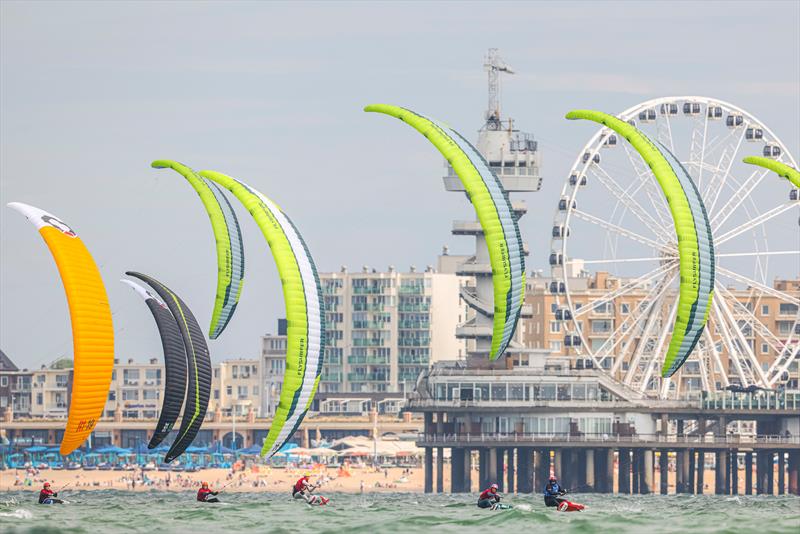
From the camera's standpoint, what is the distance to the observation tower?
115625 mm

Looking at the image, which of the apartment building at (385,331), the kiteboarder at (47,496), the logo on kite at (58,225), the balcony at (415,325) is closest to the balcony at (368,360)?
the apartment building at (385,331)

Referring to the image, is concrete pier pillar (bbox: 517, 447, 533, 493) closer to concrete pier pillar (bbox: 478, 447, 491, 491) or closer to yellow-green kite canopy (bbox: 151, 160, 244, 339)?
concrete pier pillar (bbox: 478, 447, 491, 491)

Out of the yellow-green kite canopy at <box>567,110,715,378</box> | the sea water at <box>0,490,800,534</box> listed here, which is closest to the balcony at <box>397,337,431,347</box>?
the yellow-green kite canopy at <box>567,110,715,378</box>

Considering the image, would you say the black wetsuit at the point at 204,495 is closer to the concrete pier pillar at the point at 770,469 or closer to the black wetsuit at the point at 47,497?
the black wetsuit at the point at 47,497

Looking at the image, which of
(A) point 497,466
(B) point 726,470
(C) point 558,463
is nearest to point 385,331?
(C) point 558,463

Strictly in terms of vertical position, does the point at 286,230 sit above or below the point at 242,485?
above

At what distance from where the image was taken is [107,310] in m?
66.2

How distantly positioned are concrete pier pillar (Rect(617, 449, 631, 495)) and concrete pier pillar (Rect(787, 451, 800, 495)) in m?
8.78

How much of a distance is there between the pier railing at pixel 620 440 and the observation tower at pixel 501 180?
5685mm

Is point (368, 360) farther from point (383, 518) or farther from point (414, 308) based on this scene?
point (383, 518)

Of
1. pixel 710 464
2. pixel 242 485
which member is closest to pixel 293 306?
pixel 242 485

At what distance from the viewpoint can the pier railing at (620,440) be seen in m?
110

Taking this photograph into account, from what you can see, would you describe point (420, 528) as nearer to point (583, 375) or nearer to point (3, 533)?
point (3, 533)

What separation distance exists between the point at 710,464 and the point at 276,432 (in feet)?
325
